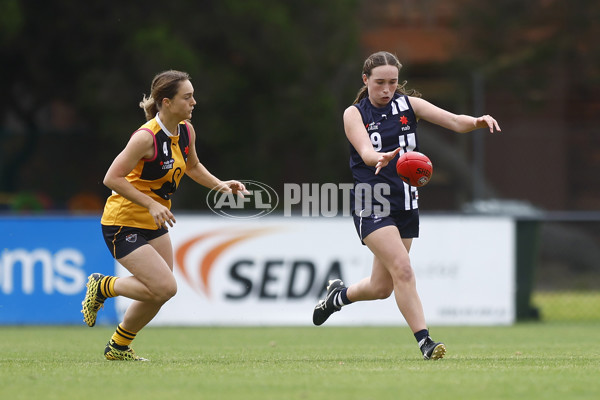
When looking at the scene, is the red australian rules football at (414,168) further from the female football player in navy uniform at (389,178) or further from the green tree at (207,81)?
the green tree at (207,81)

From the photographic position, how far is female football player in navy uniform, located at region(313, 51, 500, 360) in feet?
21.8

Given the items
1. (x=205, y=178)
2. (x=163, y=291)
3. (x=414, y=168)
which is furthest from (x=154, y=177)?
(x=414, y=168)

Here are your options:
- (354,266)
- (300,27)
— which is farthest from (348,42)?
(354,266)

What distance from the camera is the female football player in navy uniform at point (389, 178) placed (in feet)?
21.8

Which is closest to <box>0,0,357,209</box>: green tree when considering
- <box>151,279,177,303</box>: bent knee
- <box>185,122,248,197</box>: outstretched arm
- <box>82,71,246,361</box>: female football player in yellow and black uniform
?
<box>185,122,248,197</box>: outstretched arm

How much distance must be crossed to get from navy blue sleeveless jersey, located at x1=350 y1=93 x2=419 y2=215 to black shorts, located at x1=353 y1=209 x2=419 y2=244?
0.04 m

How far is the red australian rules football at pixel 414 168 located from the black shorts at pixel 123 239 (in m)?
1.80

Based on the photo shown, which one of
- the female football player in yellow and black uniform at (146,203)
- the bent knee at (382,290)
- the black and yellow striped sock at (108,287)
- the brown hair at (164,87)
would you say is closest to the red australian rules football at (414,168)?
the bent knee at (382,290)

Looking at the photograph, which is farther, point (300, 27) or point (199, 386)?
point (300, 27)

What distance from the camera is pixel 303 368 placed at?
618 cm

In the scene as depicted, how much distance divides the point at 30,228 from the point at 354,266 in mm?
3967

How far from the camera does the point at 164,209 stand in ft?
20.9

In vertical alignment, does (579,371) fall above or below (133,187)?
below

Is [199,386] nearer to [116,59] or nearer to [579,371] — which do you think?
[579,371]
